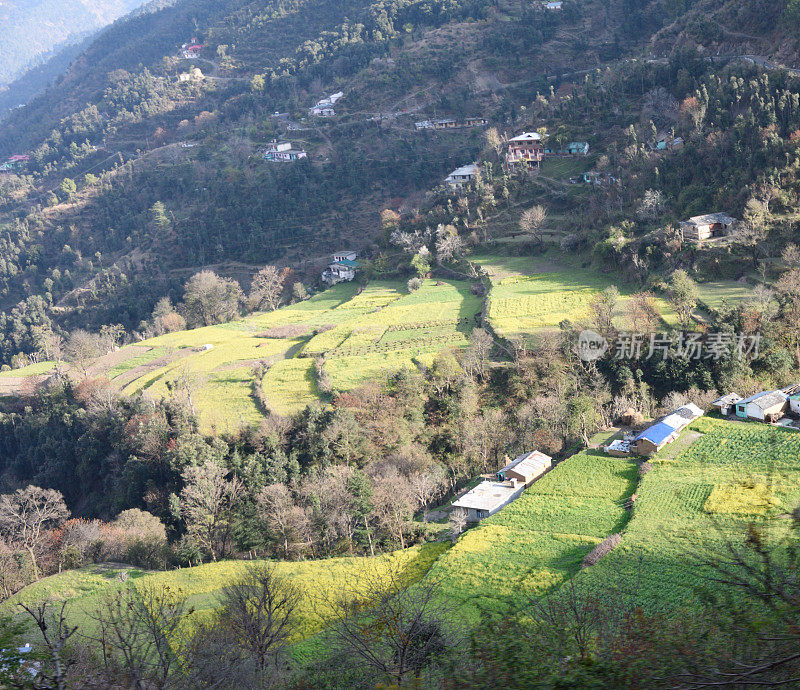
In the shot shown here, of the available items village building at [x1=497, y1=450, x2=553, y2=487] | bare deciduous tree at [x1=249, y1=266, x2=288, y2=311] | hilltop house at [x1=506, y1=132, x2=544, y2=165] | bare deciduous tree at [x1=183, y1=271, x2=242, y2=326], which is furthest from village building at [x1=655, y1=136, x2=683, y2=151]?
bare deciduous tree at [x1=183, y1=271, x2=242, y2=326]

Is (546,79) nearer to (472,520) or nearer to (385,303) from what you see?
(385,303)

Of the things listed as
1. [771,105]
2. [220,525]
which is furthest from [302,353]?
[771,105]

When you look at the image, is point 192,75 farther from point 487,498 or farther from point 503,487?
point 487,498

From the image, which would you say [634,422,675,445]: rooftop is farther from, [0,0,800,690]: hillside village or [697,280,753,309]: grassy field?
[697,280,753,309]: grassy field

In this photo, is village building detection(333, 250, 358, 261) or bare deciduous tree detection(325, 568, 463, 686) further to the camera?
village building detection(333, 250, 358, 261)

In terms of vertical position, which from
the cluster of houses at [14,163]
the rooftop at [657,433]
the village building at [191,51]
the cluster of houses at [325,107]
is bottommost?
the rooftop at [657,433]

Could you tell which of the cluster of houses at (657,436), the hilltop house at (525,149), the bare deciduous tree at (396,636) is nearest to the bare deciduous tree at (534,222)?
the hilltop house at (525,149)

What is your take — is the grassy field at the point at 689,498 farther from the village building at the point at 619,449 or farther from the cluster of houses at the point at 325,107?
the cluster of houses at the point at 325,107

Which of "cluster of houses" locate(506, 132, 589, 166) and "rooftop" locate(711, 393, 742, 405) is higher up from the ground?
"cluster of houses" locate(506, 132, 589, 166)

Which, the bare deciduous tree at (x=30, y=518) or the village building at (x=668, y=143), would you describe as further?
the village building at (x=668, y=143)
